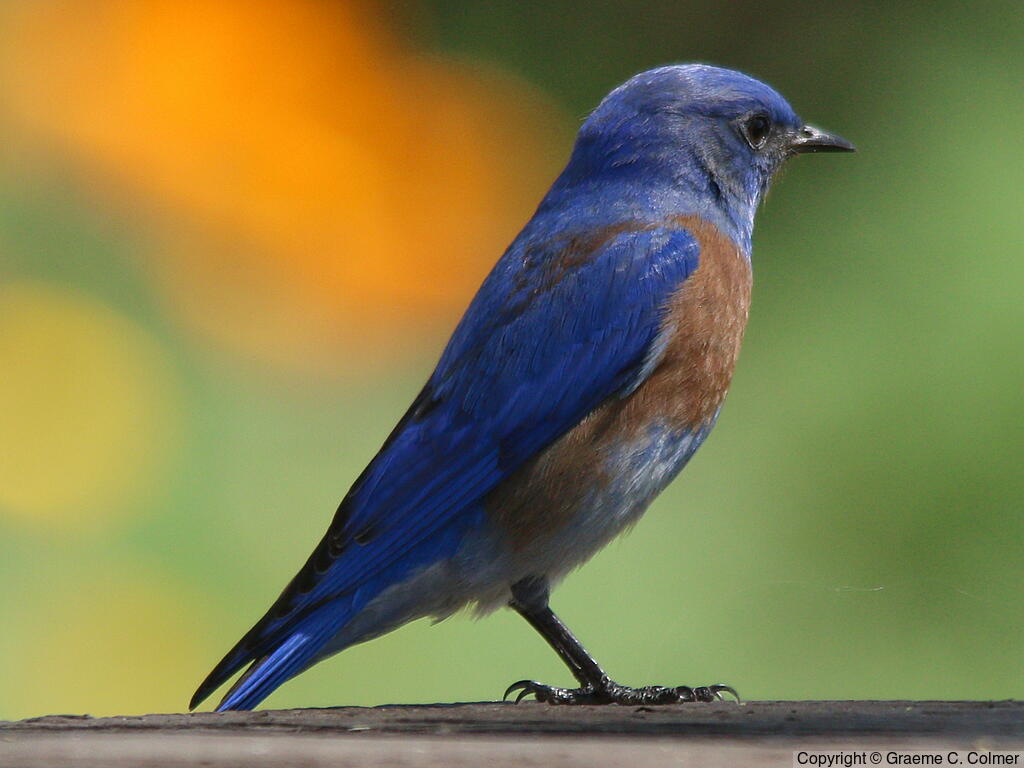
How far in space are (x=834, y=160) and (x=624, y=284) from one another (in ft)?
8.34

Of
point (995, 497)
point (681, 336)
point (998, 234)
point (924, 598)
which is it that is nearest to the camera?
point (681, 336)

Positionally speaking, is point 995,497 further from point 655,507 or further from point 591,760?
point 591,760

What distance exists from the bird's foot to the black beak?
170cm

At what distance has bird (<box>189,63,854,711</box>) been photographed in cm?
407

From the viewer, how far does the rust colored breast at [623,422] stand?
161 inches

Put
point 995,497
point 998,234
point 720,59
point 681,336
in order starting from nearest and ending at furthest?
point 681,336
point 995,497
point 998,234
point 720,59

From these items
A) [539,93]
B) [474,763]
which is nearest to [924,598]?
[539,93]

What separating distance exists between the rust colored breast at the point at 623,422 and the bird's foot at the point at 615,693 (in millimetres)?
346

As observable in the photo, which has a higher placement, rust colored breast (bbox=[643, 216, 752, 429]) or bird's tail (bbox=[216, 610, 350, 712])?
rust colored breast (bbox=[643, 216, 752, 429])

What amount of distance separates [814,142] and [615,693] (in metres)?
1.82

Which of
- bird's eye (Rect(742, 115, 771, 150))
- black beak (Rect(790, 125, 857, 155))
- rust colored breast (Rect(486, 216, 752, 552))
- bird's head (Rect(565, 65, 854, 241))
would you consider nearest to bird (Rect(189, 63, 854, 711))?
rust colored breast (Rect(486, 216, 752, 552))

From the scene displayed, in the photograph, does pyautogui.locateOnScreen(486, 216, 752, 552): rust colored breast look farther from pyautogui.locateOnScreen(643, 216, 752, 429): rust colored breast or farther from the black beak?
the black beak

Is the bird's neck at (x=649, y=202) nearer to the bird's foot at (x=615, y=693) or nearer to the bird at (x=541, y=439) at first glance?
the bird at (x=541, y=439)

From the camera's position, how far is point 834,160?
6.51 meters
